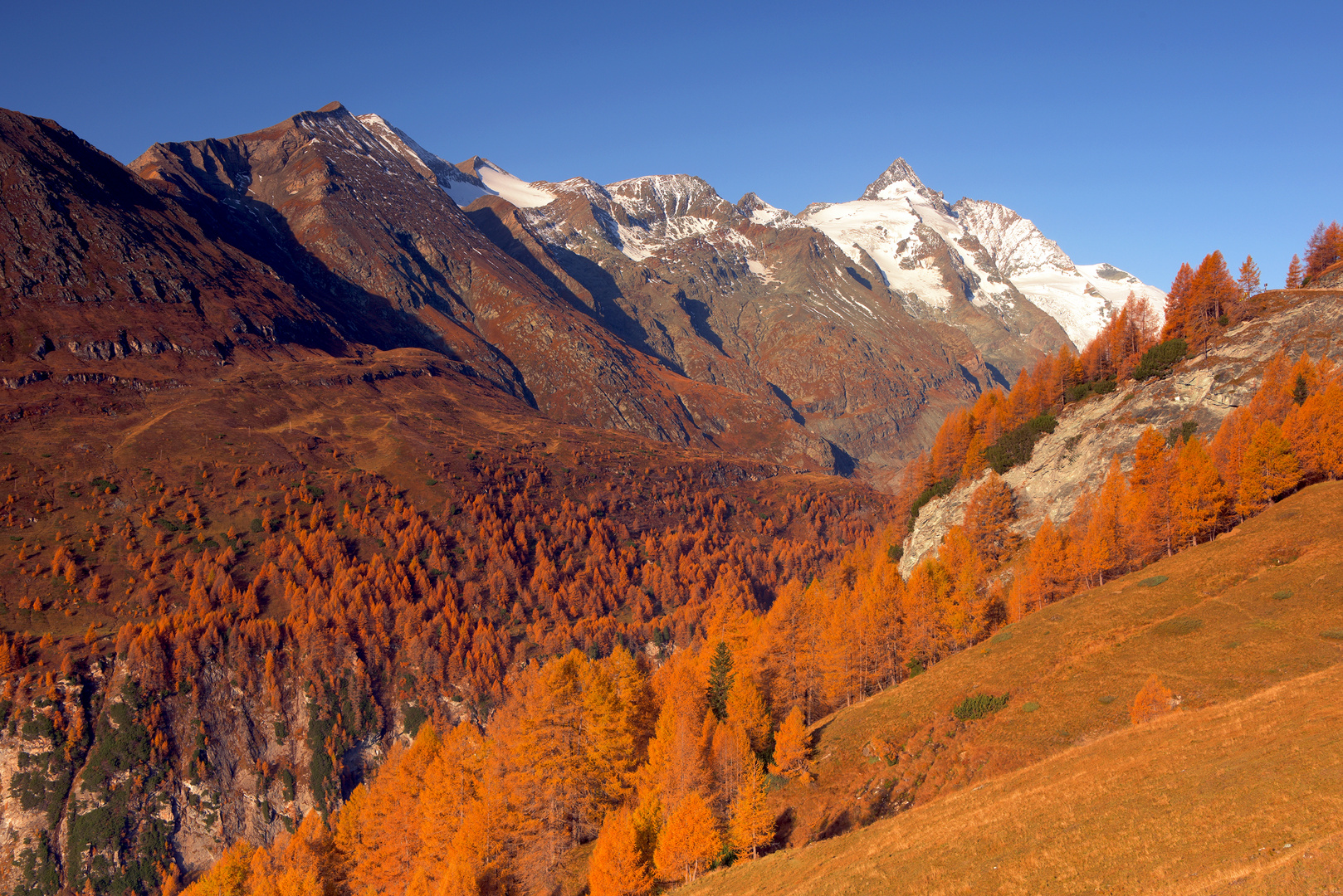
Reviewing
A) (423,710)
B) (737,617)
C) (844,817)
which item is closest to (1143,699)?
(844,817)

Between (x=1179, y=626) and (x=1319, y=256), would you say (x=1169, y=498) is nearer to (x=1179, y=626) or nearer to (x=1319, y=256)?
(x=1179, y=626)

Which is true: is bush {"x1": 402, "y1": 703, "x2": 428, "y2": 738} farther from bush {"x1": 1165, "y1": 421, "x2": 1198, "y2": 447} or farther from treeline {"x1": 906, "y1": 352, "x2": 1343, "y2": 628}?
bush {"x1": 1165, "y1": 421, "x2": 1198, "y2": 447}

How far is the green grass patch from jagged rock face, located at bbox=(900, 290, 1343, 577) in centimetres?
3673

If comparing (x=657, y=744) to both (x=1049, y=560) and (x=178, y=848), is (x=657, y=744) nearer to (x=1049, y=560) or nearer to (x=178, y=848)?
(x=1049, y=560)

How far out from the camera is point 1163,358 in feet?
305

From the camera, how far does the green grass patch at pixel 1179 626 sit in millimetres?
50656

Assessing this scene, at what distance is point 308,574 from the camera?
191m

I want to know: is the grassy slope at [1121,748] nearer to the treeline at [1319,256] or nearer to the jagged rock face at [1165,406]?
the jagged rock face at [1165,406]

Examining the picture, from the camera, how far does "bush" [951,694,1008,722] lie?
50.9 meters

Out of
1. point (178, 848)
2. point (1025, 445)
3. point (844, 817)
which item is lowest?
point (178, 848)

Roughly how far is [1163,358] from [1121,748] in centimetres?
7500

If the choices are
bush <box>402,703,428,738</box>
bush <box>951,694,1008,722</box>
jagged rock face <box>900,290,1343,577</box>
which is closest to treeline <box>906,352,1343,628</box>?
jagged rock face <box>900,290,1343,577</box>

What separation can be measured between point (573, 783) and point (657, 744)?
7.70 m

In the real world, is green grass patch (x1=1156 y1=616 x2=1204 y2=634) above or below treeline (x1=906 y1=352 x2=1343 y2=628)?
below
